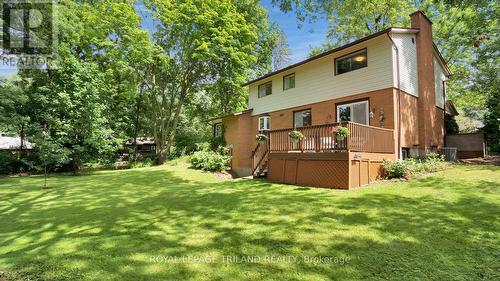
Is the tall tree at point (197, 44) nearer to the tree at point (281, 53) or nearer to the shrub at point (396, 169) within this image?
the tree at point (281, 53)

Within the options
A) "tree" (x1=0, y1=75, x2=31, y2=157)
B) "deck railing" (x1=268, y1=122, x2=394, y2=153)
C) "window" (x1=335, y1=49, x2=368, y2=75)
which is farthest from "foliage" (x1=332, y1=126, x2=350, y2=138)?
"tree" (x1=0, y1=75, x2=31, y2=157)

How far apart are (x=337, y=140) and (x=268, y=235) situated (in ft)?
17.5

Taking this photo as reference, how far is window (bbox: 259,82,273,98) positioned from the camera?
60.0ft

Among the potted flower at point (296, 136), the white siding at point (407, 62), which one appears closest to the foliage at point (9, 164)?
the potted flower at point (296, 136)

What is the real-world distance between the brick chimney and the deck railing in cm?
311

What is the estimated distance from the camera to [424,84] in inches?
524

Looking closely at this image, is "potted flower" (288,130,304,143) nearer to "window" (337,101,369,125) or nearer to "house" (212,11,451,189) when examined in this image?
"house" (212,11,451,189)

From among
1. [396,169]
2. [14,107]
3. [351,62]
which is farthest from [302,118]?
[14,107]

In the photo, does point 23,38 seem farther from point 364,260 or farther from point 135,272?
point 364,260

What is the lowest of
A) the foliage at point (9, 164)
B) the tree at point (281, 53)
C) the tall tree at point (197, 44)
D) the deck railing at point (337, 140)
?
the foliage at point (9, 164)

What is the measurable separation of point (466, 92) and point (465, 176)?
1987 centimetres

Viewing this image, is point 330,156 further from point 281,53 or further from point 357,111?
point 281,53

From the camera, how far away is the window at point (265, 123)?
17944 millimetres

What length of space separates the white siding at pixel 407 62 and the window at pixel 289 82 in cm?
587
